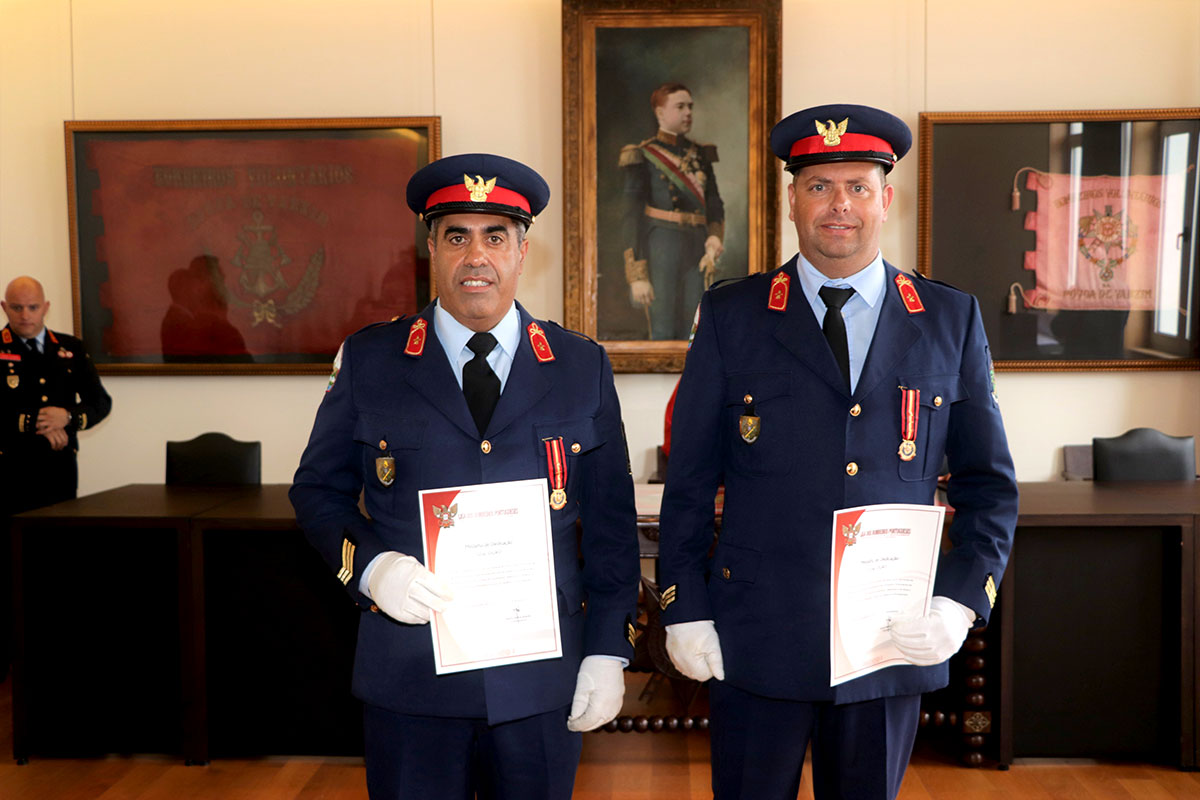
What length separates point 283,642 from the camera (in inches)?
116

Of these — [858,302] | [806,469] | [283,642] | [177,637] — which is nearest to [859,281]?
[858,302]

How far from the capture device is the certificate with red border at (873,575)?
55.9 inches

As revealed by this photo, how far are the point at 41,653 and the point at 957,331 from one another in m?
2.85

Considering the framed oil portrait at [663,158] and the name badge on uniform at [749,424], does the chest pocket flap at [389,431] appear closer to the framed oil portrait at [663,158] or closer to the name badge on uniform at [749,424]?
the name badge on uniform at [749,424]

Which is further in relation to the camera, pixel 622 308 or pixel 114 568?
pixel 622 308

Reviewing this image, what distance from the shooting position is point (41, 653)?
2.98m

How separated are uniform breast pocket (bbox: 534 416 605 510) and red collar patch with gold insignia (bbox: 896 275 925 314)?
0.54 m

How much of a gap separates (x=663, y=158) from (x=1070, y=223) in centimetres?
188

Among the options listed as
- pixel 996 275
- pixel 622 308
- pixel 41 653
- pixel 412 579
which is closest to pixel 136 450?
pixel 41 653

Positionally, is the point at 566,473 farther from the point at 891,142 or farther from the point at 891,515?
the point at 891,142

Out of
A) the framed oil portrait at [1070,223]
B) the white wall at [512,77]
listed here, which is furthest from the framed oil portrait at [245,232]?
the framed oil portrait at [1070,223]

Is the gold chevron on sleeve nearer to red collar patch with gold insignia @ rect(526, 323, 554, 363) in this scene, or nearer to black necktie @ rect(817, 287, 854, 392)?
red collar patch with gold insignia @ rect(526, 323, 554, 363)

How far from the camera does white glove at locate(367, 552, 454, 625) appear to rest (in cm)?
137

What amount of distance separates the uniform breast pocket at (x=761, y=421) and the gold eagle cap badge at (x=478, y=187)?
0.48 metres
